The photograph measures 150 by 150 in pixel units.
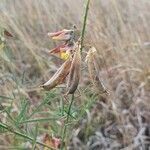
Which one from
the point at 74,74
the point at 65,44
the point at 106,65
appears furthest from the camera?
the point at 106,65

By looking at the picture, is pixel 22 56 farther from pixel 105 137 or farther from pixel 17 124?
pixel 17 124

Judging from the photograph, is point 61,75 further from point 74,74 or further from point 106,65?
point 106,65

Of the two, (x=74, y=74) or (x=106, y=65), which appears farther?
(x=106, y=65)

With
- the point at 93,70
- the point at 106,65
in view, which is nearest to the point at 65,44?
the point at 93,70

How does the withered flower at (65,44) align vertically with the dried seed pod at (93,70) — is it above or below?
above

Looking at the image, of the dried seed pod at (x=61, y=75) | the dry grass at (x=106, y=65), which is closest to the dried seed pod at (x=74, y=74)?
the dried seed pod at (x=61, y=75)

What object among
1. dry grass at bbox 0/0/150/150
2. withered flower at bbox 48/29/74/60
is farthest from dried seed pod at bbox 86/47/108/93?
dry grass at bbox 0/0/150/150

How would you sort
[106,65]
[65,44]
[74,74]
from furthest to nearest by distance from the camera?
[106,65] → [65,44] → [74,74]

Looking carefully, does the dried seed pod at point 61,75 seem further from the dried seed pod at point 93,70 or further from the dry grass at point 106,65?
the dry grass at point 106,65
